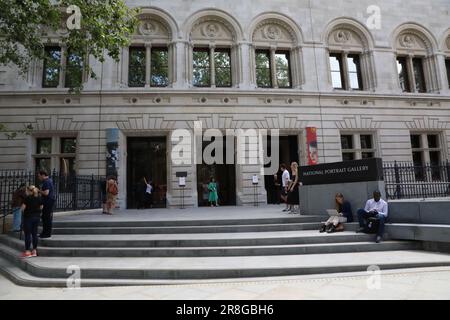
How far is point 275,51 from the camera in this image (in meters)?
20.6

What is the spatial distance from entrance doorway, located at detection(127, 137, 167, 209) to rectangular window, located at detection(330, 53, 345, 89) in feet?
39.7

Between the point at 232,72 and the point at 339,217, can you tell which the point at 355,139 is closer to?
the point at 232,72

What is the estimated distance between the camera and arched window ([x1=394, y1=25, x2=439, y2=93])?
21.7 meters

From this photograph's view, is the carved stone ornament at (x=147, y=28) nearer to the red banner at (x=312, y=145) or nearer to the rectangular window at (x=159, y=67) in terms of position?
the rectangular window at (x=159, y=67)

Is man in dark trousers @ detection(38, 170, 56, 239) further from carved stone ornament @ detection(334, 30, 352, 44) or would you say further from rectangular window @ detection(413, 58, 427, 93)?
rectangular window @ detection(413, 58, 427, 93)

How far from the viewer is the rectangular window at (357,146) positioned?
2009 centimetres

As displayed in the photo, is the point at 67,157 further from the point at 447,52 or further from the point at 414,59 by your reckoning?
the point at 447,52

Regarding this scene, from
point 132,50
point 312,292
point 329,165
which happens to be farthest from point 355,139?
point 312,292

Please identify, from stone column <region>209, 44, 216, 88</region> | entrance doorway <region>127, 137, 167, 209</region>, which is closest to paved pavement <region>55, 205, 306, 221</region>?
entrance doorway <region>127, 137, 167, 209</region>

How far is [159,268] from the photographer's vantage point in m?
6.49

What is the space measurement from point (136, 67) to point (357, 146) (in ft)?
49.5

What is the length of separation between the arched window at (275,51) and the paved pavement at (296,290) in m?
15.6
